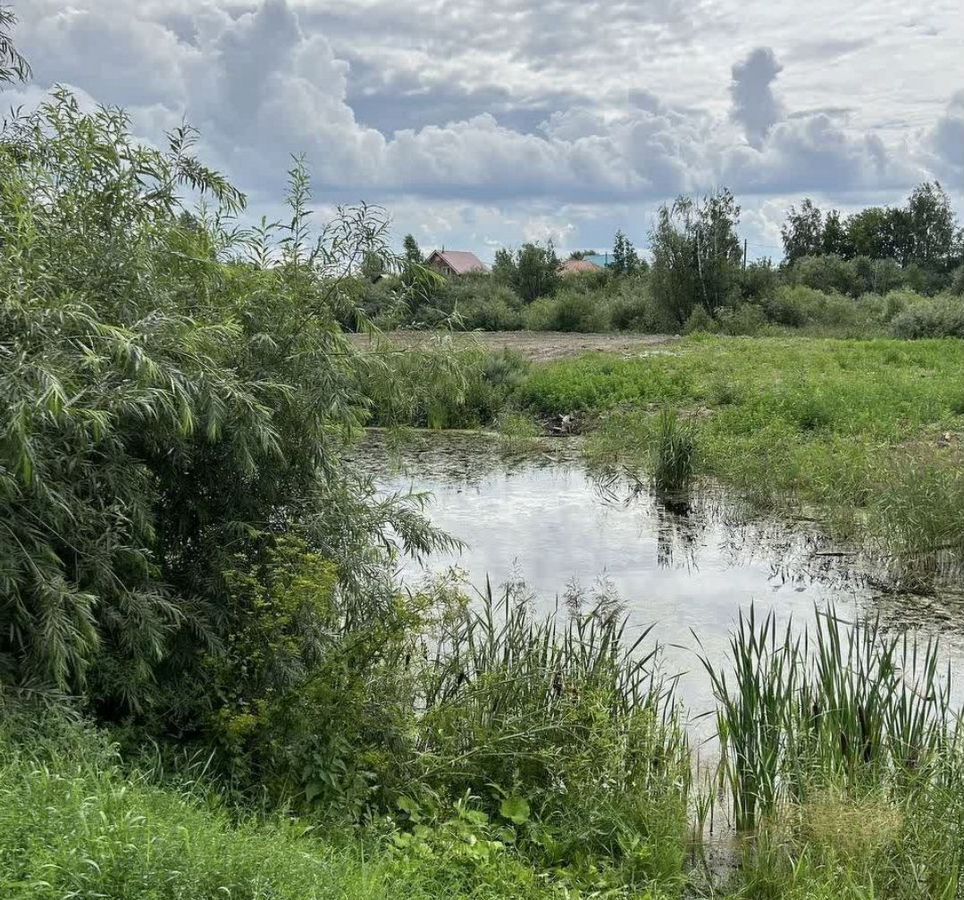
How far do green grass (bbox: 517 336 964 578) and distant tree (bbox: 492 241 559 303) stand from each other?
A: 86.4ft

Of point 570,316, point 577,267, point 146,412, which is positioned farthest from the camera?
point 577,267

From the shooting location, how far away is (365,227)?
6.38m

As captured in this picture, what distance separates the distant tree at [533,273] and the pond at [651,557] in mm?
36524

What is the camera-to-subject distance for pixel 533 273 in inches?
1998

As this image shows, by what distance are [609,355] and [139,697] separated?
20184 millimetres

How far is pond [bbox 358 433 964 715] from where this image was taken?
809cm

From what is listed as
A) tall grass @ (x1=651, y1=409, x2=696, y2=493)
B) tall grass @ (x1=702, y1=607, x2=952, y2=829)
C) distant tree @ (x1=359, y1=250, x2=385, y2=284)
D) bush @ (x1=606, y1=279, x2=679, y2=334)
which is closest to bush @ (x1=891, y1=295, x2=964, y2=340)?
bush @ (x1=606, y1=279, x2=679, y2=334)

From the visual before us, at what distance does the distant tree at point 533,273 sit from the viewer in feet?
165

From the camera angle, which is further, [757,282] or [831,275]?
[831,275]

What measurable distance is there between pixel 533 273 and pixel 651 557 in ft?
137

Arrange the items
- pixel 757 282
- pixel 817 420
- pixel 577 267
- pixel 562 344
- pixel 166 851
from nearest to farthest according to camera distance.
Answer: pixel 166 851
pixel 817 420
pixel 562 344
pixel 757 282
pixel 577 267

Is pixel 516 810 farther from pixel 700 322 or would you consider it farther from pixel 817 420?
pixel 700 322

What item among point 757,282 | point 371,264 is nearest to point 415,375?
point 371,264

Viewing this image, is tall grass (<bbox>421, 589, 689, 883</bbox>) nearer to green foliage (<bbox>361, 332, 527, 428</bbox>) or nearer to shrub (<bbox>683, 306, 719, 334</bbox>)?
green foliage (<bbox>361, 332, 527, 428</bbox>)
